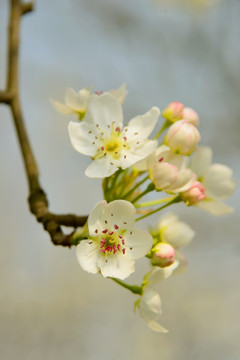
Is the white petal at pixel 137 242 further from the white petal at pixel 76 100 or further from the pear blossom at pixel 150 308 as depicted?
the white petal at pixel 76 100

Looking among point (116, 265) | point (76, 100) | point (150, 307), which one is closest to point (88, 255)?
point (116, 265)

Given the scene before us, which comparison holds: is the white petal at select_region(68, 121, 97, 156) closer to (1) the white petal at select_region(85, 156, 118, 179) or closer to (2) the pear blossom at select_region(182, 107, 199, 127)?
(1) the white petal at select_region(85, 156, 118, 179)

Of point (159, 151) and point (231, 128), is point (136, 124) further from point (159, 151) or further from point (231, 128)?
point (231, 128)

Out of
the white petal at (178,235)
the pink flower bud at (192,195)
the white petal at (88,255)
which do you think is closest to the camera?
the white petal at (88,255)

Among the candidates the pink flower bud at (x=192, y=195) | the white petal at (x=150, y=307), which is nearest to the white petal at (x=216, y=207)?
the pink flower bud at (x=192, y=195)

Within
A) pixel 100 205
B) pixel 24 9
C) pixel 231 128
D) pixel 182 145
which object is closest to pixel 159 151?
pixel 182 145

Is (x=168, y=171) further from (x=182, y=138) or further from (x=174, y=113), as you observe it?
(x=174, y=113)
